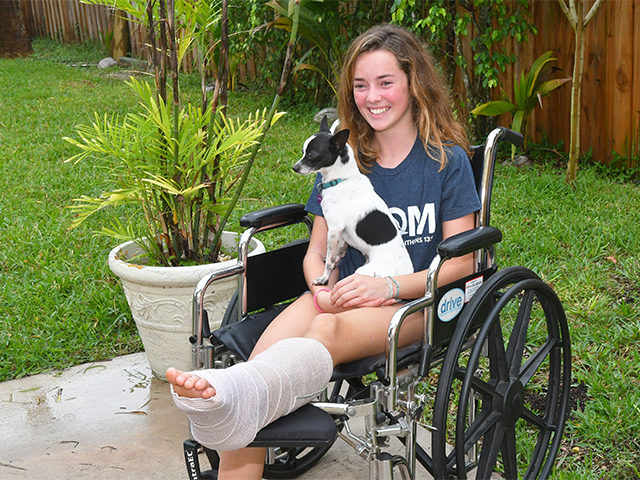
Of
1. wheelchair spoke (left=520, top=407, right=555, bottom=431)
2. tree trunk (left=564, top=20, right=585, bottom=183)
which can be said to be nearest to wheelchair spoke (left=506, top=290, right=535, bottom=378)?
wheelchair spoke (left=520, top=407, right=555, bottom=431)

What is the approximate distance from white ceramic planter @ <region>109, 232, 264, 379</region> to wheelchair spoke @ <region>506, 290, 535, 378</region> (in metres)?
1.11

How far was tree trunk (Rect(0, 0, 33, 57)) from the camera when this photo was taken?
12.4 metres

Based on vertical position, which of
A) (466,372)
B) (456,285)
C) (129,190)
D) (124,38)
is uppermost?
(124,38)

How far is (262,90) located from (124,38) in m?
4.20

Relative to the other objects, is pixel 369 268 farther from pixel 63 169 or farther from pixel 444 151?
pixel 63 169

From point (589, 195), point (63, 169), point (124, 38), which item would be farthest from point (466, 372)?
point (124, 38)

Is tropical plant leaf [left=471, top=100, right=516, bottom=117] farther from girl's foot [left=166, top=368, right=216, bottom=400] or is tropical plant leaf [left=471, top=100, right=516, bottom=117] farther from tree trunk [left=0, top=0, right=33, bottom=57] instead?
tree trunk [left=0, top=0, right=33, bottom=57]

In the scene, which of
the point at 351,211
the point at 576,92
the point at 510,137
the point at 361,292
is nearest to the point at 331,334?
the point at 361,292

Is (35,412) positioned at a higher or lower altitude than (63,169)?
lower

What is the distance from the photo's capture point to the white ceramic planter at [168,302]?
2.71 m

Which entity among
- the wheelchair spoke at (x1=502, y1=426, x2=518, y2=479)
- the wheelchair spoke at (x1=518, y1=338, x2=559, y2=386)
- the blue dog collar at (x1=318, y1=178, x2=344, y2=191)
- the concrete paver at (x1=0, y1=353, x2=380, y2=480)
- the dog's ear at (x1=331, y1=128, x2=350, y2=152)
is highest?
the dog's ear at (x1=331, y1=128, x2=350, y2=152)

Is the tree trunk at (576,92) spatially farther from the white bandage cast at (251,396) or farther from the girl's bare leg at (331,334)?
the white bandage cast at (251,396)

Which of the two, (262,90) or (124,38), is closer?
(262,90)

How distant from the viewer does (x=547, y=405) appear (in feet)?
7.21
